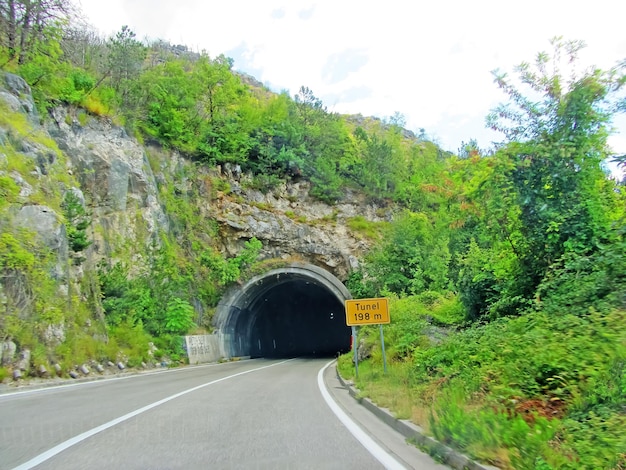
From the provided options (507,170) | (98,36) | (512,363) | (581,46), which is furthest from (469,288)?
(98,36)

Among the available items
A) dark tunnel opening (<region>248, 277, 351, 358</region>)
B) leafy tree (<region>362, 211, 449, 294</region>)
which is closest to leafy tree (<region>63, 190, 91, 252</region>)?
leafy tree (<region>362, 211, 449, 294</region>)

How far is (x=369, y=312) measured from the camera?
47.2 feet

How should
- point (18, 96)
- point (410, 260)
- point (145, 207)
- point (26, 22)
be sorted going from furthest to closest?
point (410, 260), point (145, 207), point (26, 22), point (18, 96)

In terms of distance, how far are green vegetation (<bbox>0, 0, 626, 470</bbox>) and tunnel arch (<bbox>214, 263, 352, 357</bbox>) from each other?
1433 mm

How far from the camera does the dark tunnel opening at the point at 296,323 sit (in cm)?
4069

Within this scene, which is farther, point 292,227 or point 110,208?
point 292,227

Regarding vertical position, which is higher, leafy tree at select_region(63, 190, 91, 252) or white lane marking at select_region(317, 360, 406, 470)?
leafy tree at select_region(63, 190, 91, 252)

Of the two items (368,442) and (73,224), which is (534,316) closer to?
(368,442)

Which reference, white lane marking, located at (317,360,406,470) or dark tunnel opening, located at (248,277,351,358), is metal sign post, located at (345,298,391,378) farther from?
dark tunnel opening, located at (248,277,351,358)

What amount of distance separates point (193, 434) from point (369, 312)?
8.21 metres

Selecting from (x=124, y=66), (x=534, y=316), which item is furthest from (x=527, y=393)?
(x=124, y=66)

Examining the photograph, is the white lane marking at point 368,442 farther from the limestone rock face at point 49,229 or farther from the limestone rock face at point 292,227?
the limestone rock face at point 292,227

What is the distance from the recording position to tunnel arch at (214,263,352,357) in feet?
107

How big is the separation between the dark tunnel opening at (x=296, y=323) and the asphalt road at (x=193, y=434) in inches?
1031
